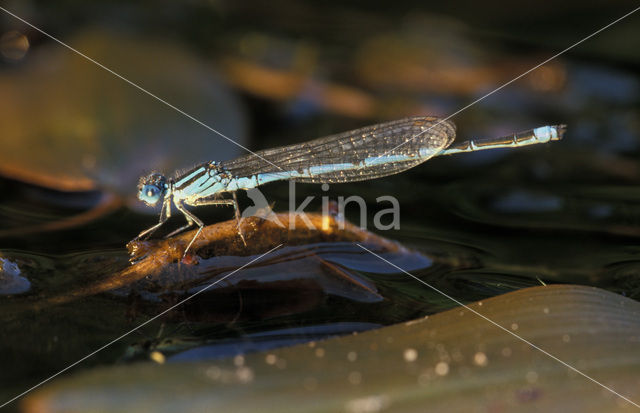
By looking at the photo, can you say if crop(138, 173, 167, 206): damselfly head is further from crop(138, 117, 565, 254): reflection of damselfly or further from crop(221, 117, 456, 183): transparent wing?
crop(221, 117, 456, 183): transparent wing

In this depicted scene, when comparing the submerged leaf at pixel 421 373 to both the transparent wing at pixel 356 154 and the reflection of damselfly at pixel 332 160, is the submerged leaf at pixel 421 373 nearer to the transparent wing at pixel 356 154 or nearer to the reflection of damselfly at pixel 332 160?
the reflection of damselfly at pixel 332 160

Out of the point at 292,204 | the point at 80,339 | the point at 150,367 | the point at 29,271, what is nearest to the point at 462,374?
the point at 150,367

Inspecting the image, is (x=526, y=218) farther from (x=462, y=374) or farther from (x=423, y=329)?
(x=462, y=374)

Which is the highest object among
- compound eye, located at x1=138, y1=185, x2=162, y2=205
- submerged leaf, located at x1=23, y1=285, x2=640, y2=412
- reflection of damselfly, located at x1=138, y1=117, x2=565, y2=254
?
reflection of damselfly, located at x1=138, y1=117, x2=565, y2=254

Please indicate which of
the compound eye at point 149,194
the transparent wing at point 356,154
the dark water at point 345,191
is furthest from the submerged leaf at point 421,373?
the transparent wing at point 356,154

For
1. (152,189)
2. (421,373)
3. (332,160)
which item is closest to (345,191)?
(332,160)

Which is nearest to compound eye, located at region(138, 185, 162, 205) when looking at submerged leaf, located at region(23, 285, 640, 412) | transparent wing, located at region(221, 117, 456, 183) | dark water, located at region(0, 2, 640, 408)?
dark water, located at region(0, 2, 640, 408)

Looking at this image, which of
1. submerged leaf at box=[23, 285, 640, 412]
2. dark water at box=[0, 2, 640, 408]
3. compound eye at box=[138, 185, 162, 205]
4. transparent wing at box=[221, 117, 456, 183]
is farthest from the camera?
transparent wing at box=[221, 117, 456, 183]
